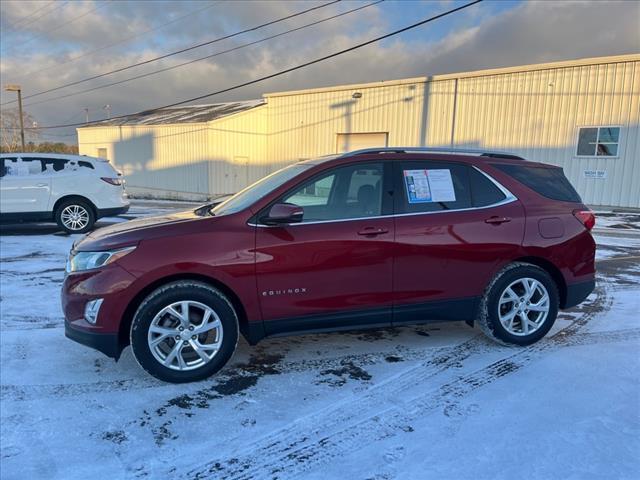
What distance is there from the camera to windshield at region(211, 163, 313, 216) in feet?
11.9

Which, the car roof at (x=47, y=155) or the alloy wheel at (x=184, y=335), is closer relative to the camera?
the alloy wheel at (x=184, y=335)

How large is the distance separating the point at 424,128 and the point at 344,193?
667 inches

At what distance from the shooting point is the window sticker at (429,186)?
12.3 feet

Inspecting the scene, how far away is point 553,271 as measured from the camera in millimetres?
4074

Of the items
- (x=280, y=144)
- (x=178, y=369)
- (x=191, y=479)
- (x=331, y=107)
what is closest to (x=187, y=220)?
(x=178, y=369)

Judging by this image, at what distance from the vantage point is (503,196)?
3928mm

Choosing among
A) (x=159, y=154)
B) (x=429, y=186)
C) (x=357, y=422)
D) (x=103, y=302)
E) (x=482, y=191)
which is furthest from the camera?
(x=159, y=154)

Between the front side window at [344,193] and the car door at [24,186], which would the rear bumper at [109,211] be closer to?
the car door at [24,186]

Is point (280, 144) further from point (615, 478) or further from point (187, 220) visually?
point (615, 478)

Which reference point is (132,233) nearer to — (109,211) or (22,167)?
(109,211)

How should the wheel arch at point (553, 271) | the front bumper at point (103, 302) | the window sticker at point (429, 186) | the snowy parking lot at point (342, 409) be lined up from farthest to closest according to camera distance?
the wheel arch at point (553, 271)
the window sticker at point (429, 186)
the front bumper at point (103, 302)
the snowy parking lot at point (342, 409)

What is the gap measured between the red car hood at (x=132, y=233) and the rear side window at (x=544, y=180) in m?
2.73

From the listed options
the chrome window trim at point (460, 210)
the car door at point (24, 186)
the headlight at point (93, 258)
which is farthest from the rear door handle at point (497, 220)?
the car door at point (24, 186)

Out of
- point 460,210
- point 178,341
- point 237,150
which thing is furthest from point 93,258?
point 237,150
